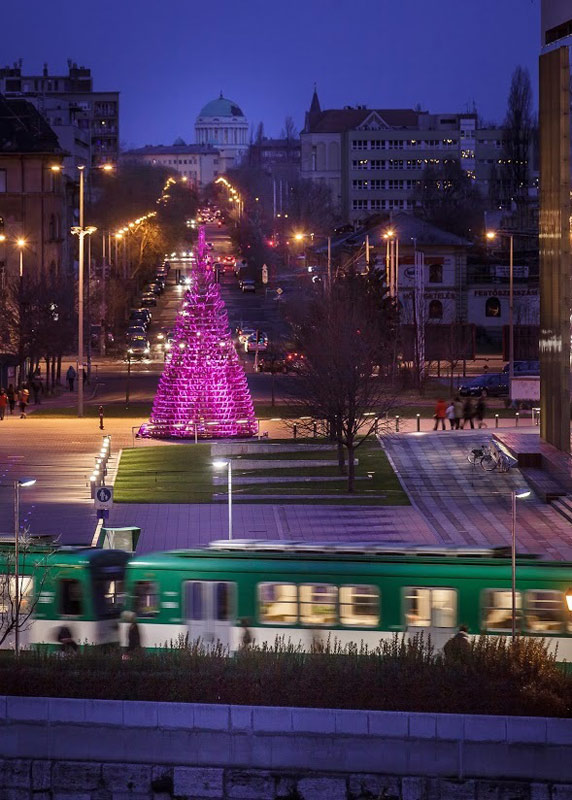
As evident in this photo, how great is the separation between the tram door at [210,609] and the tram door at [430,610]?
2.12 metres

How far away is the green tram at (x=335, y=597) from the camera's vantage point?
60.4 ft

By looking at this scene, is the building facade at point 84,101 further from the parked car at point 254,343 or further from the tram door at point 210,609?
the tram door at point 210,609

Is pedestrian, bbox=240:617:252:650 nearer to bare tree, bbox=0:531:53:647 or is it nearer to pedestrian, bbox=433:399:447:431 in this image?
bare tree, bbox=0:531:53:647

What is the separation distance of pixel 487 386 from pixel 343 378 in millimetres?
19016

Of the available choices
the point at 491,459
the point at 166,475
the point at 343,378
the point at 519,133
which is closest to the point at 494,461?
the point at 491,459

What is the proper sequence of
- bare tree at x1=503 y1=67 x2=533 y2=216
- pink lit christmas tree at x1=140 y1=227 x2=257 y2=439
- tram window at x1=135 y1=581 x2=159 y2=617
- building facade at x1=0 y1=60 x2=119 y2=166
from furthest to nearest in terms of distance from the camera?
building facade at x1=0 y1=60 x2=119 y2=166, bare tree at x1=503 y1=67 x2=533 y2=216, pink lit christmas tree at x1=140 y1=227 x2=257 y2=439, tram window at x1=135 y1=581 x2=159 y2=617

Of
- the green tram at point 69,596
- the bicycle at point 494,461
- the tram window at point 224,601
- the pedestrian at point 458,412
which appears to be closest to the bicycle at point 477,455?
the bicycle at point 494,461

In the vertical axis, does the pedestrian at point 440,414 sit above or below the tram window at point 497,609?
above

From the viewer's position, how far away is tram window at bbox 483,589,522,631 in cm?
1839

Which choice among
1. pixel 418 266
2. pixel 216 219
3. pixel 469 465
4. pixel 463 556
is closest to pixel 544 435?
pixel 469 465

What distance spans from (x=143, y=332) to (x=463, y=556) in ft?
183

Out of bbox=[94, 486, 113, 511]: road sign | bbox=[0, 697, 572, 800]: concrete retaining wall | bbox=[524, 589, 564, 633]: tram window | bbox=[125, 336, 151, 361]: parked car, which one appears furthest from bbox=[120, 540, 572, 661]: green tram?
bbox=[125, 336, 151, 361]: parked car

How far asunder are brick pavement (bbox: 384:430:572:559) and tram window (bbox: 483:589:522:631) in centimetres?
676

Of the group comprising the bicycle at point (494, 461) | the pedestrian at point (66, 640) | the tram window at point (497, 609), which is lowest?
the pedestrian at point (66, 640)
